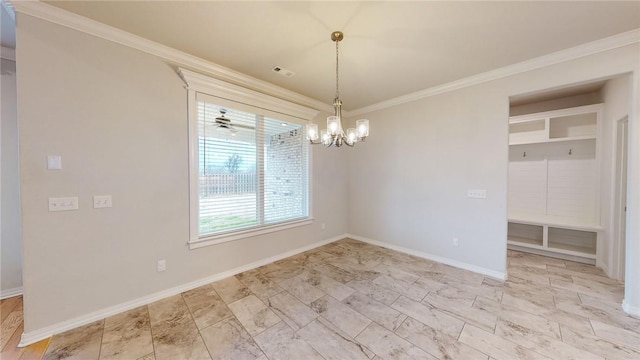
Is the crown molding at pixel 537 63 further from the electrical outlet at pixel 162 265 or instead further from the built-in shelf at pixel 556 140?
the electrical outlet at pixel 162 265

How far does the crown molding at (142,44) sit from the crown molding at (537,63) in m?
2.27

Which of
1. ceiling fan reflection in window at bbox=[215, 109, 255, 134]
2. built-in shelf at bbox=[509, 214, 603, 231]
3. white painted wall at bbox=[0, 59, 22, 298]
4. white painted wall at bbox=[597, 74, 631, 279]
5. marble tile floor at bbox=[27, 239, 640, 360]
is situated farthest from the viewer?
built-in shelf at bbox=[509, 214, 603, 231]

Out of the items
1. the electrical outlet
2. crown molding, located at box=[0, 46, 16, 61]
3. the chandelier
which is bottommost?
the electrical outlet

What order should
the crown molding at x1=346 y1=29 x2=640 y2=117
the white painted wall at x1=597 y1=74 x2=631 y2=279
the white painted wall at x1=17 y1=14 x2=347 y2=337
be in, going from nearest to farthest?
1. the white painted wall at x1=17 y1=14 x2=347 y2=337
2. the crown molding at x1=346 y1=29 x2=640 y2=117
3. the white painted wall at x1=597 y1=74 x2=631 y2=279

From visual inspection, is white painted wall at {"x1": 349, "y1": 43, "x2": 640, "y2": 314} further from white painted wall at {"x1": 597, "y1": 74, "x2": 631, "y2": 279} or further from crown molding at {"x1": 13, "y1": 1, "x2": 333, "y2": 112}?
crown molding at {"x1": 13, "y1": 1, "x2": 333, "y2": 112}

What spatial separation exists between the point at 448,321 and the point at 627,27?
3.31 m

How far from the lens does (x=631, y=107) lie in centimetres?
221

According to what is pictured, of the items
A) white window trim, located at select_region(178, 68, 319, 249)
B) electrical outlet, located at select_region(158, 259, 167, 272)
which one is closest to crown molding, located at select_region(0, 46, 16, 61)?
white window trim, located at select_region(178, 68, 319, 249)

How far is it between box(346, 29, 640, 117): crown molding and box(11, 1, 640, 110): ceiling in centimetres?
10

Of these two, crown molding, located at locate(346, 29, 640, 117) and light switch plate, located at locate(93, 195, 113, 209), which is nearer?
light switch plate, located at locate(93, 195, 113, 209)

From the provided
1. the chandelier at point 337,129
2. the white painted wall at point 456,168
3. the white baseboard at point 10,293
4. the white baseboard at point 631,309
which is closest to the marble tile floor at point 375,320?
the white baseboard at point 631,309

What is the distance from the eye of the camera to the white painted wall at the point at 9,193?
245cm

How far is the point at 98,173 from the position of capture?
2.11m

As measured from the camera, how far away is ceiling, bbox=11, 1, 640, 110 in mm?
1855
